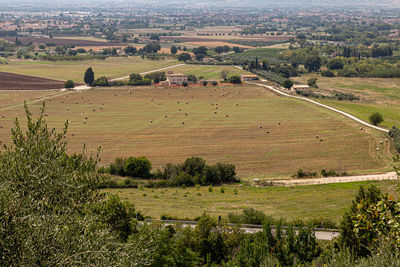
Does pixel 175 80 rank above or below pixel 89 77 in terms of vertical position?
below

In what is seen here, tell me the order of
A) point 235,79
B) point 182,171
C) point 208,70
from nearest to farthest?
point 182,171
point 235,79
point 208,70

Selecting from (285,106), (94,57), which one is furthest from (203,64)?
(285,106)

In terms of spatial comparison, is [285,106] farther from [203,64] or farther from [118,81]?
[203,64]

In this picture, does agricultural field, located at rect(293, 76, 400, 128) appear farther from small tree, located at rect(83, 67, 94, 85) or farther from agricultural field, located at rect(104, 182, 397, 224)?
small tree, located at rect(83, 67, 94, 85)

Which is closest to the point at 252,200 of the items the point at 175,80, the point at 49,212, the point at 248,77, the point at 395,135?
the point at 49,212

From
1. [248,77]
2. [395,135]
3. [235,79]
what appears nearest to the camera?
[395,135]

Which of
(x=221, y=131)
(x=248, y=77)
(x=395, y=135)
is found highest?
(x=248, y=77)

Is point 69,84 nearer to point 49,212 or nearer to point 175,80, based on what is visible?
point 175,80

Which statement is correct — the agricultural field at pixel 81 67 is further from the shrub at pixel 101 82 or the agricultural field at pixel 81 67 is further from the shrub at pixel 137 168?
the shrub at pixel 137 168
